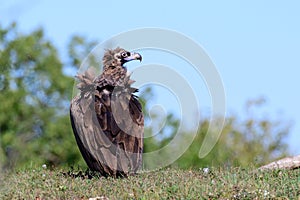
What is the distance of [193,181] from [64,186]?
1515 millimetres

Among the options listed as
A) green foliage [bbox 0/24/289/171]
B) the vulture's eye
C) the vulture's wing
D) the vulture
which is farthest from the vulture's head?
green foliage [bbox 0/24/289/171]

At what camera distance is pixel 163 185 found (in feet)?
30.3

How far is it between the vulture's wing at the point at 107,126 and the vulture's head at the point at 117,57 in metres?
0.38

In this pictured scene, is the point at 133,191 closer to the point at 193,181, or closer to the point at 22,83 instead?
the point at 193,181

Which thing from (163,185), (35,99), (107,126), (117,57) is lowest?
(163,185)

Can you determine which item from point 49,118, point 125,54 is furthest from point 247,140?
point 125,54

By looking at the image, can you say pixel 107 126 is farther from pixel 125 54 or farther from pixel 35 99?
pixel 35 99

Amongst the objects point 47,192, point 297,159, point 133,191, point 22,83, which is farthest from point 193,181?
point 22,83

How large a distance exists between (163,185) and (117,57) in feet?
6.95

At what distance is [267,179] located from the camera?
9.82m

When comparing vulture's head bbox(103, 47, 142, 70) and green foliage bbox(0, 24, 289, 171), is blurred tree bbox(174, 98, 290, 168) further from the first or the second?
vulture's head bbox(103, 47, 142, 70)

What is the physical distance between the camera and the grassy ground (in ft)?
28.1

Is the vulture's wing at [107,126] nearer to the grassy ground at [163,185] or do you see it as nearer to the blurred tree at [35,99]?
the grassy ground at [163,185]

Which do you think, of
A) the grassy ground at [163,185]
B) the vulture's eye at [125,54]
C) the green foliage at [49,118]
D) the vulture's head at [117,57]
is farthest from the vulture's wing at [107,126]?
the green foliage at [49,118]
